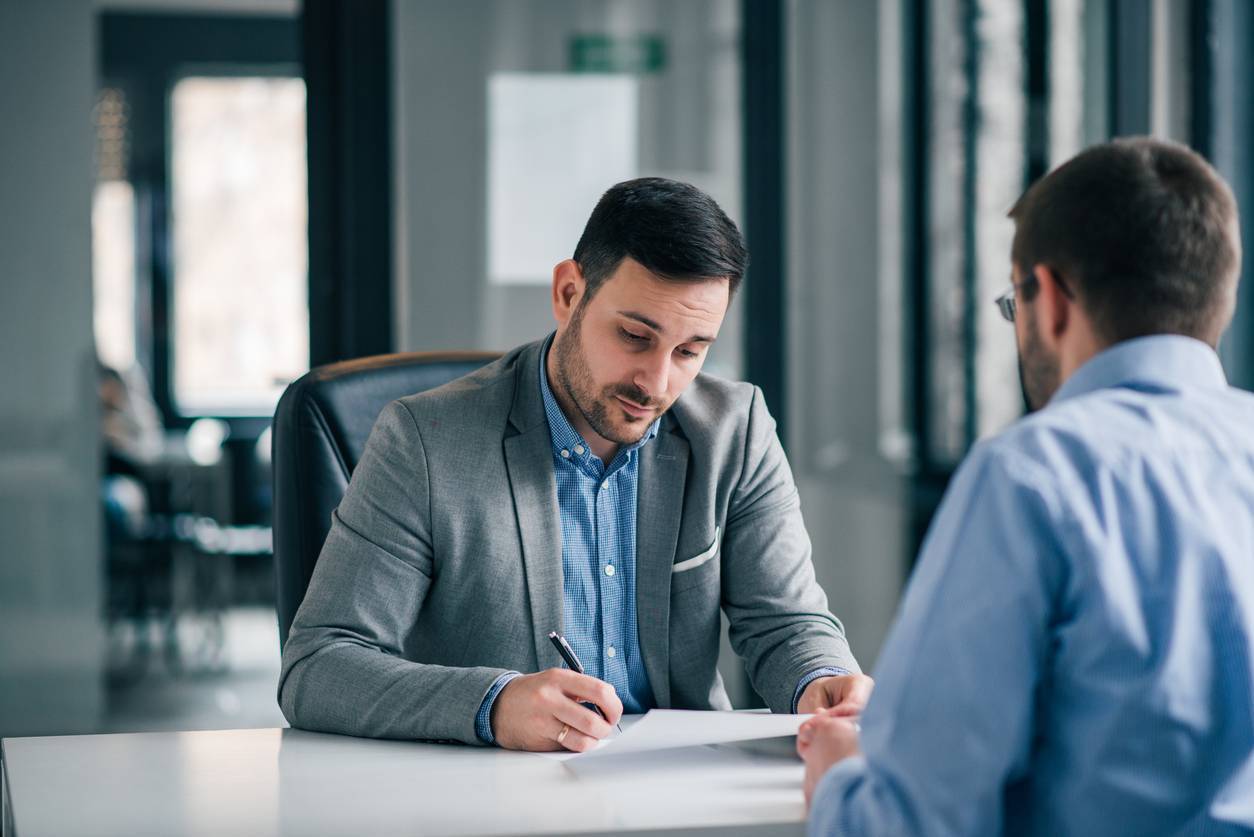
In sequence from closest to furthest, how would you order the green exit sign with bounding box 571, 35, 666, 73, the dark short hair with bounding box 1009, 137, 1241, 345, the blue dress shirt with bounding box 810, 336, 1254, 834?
the blue dress shirt with bounding box 810, 336, 1254, 834
the dark short hair with bounding box 1009, 137, 1241, 345
the green exit sign with bounding box 571, 35, 666, 73

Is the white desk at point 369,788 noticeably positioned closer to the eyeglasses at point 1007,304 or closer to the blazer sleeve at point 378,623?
the blazer sleeve at point 378,623

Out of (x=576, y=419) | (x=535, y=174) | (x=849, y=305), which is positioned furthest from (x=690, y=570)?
(x=849, y=305)

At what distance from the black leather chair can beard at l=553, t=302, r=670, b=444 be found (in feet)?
0.93

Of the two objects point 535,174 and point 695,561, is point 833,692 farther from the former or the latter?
point 535,174

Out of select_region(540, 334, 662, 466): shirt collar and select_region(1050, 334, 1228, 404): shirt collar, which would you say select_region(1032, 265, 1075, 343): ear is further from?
select_region(540, 334, 662, 466): shirt collar

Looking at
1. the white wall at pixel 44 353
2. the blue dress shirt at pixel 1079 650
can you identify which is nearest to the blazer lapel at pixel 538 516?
the blue dress shirt at pixel 1079 650

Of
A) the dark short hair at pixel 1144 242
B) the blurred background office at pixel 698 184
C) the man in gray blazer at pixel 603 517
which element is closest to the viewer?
the dark short hair at pixel 1144 242

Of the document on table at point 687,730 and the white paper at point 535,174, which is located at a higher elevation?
the white paper at point 535,174

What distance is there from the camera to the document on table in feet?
4.34

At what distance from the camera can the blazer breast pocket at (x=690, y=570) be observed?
171cm

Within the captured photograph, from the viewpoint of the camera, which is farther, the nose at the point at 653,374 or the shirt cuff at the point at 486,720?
the nose at the point at 653,374

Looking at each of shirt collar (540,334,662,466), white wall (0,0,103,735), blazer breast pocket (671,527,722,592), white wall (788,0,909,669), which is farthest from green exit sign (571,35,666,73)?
blazer breast pocket (671,527,722,592)

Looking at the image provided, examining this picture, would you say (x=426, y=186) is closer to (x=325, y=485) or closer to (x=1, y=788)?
(x=325, y=485)

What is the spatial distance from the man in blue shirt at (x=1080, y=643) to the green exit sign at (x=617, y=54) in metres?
2.43
